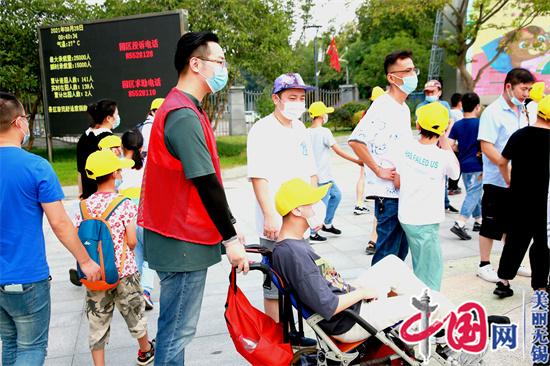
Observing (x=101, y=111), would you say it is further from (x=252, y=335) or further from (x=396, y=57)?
(x=252, y=335)

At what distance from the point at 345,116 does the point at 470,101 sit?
16215 millimetres

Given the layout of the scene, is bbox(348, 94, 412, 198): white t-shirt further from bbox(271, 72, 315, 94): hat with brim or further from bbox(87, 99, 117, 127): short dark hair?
bbox(87, 99, 117, 127): short dark hair

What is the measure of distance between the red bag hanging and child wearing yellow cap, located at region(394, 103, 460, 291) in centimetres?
142

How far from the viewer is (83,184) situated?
4.55 metres

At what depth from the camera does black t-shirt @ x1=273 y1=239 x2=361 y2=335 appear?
2635 millimetres

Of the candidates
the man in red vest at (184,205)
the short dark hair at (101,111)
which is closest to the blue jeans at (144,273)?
the short dark hair at (101,111)

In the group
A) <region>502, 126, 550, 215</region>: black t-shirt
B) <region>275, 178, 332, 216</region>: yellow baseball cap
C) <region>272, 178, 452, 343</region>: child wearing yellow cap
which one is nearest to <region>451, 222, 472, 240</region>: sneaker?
<region>502, 126, 550, 215</region>: black t-shirt

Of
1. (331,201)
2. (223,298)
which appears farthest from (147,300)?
(331,201)

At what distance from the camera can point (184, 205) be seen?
98.0 inches

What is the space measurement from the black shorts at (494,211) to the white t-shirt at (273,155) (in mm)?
1952

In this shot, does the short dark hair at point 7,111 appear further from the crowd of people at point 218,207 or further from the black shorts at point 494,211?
the black shorts at point 494,211

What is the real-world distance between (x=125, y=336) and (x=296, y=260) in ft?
6.52

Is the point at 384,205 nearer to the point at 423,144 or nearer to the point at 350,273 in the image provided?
the point at 423,144

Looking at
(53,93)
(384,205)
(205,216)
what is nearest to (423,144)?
(384,205)
